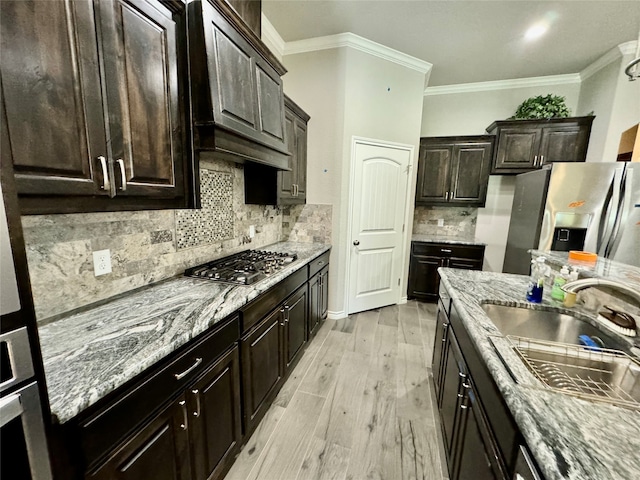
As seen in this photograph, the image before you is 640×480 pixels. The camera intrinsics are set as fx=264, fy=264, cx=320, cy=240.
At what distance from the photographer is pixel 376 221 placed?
3348mm

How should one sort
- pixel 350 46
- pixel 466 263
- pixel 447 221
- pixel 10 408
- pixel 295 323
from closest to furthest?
pixel 10 408 < pixel 295 323 < pixel 350 46 < pixel 466 263 < pixel 447 221

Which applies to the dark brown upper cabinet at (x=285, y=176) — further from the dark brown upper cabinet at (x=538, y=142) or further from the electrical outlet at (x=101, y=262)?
the dark brown upper cabinet at (x=538, y=142)

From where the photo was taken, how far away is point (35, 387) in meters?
0.57

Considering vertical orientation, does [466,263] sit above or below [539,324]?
below

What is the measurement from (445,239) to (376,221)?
4.15ft

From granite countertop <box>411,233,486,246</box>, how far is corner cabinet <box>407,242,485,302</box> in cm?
4

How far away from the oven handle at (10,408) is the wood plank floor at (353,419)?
1.34 metres

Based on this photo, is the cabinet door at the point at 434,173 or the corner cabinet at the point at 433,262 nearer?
the corner cabinet at the point at 433,262

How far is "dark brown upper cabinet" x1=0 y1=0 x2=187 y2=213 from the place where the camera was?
77 cm

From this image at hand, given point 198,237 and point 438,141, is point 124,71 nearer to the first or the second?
point 198,237

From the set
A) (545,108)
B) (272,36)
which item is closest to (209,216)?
(272,36)

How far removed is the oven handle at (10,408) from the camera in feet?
1.65

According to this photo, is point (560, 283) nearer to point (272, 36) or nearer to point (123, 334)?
point (123, 334)

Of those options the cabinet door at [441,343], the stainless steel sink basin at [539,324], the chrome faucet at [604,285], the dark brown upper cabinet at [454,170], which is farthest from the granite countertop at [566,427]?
the dark brown upper cabinet at [454,170]
